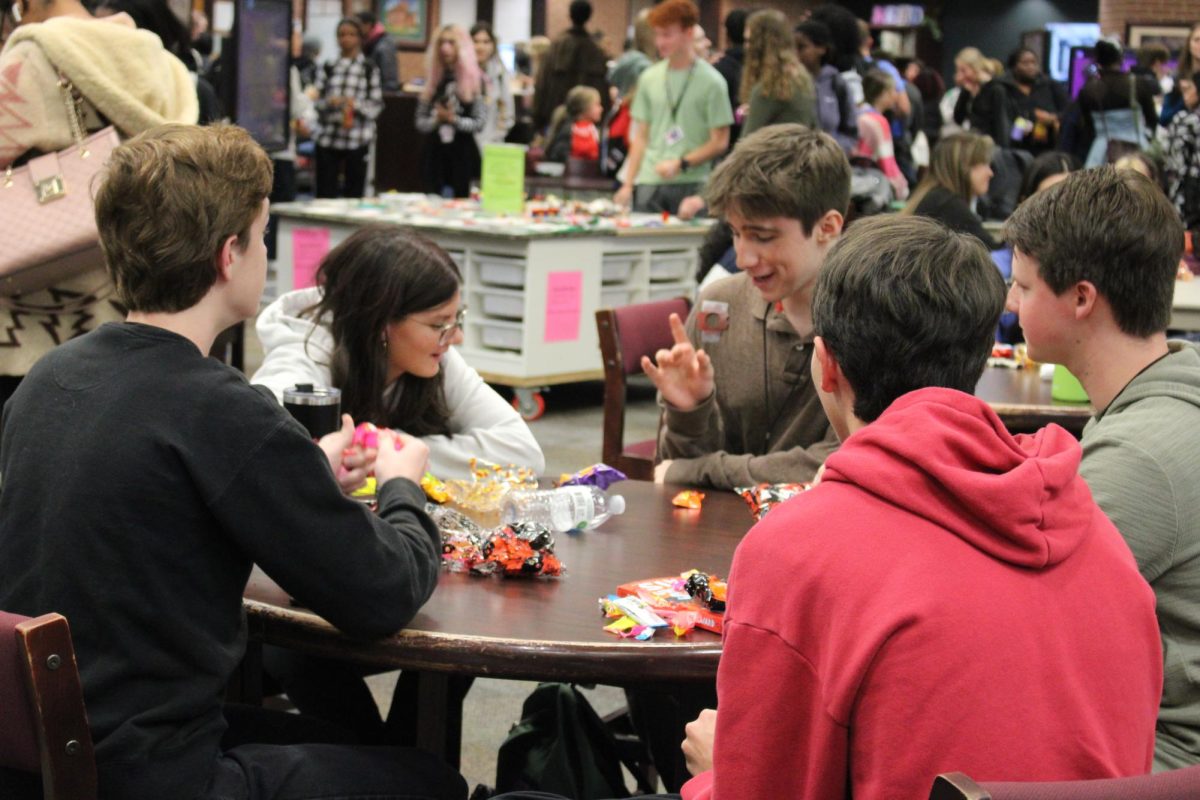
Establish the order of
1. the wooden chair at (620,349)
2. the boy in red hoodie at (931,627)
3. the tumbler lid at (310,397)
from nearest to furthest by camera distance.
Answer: the boy in red hoodie at (931,627), the tumbler lid at (310,397), the wooden chair at (620,349)

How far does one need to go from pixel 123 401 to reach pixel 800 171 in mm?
1636

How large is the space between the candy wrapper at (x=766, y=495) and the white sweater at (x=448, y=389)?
55 cm

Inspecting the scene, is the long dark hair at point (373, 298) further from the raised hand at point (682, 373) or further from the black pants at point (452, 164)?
the black pants at point (452, 164)

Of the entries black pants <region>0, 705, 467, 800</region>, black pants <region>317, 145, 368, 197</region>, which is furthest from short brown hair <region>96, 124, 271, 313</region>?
black pants <region>317, 145, 368, 197</region>

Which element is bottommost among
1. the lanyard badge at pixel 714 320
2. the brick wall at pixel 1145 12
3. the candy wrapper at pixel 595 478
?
the candy wrapper at pixel 595 478

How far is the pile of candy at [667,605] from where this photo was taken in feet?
6.18

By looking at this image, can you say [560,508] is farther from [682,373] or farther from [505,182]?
[505,182]

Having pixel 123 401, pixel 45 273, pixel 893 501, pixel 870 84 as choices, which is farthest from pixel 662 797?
pixel 870 84

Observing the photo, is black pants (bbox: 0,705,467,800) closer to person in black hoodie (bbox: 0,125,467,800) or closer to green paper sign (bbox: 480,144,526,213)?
person in black hoodie (bbox: 0,125,467,800)

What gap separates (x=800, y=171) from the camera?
2947mm

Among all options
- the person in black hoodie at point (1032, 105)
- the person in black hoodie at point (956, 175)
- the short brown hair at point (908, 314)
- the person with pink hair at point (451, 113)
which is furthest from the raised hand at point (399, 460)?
the person in black hoodie at point (1032, 105)

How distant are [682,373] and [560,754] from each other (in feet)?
2.50

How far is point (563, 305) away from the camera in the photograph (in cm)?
652

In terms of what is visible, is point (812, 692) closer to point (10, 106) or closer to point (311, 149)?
point (10, 106)
